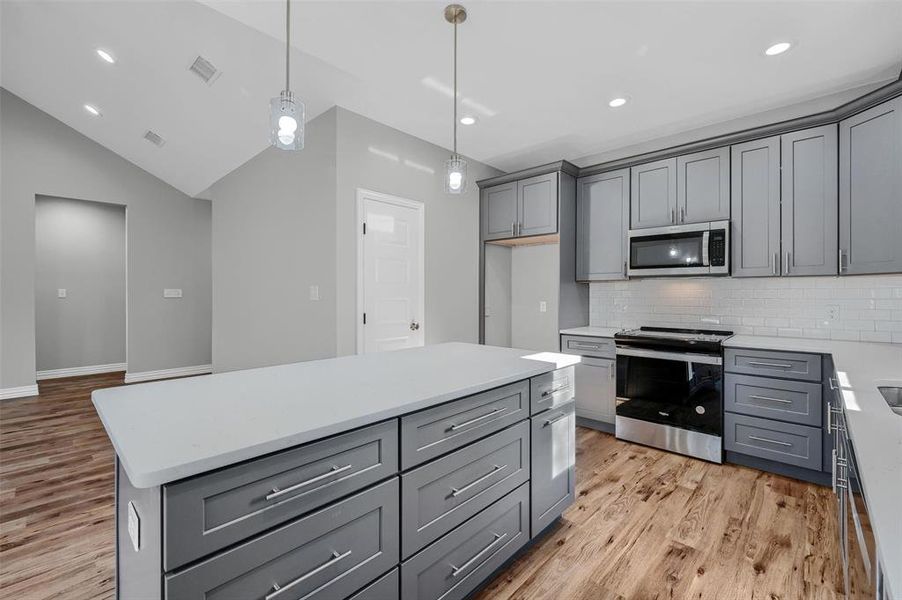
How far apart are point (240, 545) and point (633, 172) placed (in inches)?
156

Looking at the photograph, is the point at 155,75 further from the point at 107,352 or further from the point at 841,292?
the point at 841,292

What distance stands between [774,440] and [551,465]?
6.19ft

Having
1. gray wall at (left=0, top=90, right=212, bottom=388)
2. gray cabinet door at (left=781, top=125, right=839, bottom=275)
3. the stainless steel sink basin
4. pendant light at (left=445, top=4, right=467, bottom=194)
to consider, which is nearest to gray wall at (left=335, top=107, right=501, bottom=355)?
pendant light at (left=445, top=4, right=467, bottom=194)

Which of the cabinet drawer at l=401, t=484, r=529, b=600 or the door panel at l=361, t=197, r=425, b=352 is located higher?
the door panel at l=361, t=197, r=425, b=352

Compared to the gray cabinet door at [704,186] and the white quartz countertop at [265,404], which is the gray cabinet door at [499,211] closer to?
the gray cabinet door at [704,186]

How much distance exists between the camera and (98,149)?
16.6ft

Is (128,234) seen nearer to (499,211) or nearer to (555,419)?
(499,211)

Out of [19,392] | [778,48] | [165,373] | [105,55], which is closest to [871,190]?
[778,48]

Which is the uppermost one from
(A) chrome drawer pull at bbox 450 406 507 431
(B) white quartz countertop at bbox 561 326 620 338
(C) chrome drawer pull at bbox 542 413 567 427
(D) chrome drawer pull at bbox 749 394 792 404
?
(B) white quartz countertop at bbox 561 326 620 338

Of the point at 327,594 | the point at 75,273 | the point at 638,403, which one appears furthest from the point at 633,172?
the point at 75,273

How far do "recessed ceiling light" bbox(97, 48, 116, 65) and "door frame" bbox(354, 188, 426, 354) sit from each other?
2.26 meters

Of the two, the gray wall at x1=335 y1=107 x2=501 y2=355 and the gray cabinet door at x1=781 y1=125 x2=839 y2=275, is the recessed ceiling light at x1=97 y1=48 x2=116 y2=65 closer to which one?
the gray wall at x1=335 y1=107 x2=501 y2=355

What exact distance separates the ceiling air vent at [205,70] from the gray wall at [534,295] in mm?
3330

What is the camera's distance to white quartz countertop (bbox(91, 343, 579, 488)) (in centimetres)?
91
